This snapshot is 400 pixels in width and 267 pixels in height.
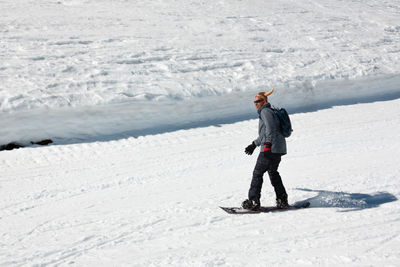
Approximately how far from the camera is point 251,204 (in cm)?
457

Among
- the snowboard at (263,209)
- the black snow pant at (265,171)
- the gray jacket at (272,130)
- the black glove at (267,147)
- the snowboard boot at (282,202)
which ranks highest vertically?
the gray jacket at (272,130)

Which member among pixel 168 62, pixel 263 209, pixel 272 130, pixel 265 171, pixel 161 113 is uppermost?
pixel 168 62

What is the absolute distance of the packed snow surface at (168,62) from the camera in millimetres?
7629

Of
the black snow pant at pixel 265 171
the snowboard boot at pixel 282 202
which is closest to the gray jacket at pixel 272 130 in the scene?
the black snow pant at pixel 265 171

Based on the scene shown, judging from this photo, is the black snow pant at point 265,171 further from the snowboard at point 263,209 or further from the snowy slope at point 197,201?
the snowy slope at point 197,201

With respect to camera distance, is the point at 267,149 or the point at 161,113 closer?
the point at 267,149

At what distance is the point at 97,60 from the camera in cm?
963

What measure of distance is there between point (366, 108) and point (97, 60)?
661 cm

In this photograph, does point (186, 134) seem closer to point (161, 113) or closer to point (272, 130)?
point (161, 113)

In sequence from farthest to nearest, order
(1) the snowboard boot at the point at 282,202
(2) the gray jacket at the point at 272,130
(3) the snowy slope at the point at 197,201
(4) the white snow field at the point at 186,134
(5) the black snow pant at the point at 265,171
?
(1) the snowboard boot at the point at 282,202 → (5) the black snow pant at the point at 265,171 → (2) the gray jacket at the point at 272,130 → (4) the white snow field at the point at 186,134 → (3) the snowy slope at the point at 197,201

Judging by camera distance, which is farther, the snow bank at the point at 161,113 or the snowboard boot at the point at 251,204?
the snow bank at the point at 161,113

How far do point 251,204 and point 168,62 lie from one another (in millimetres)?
6185

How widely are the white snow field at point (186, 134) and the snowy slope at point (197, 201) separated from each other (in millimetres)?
24

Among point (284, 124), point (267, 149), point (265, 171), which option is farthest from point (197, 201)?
point (284, 124)
